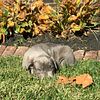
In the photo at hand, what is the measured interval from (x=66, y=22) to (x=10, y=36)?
3.13 ft

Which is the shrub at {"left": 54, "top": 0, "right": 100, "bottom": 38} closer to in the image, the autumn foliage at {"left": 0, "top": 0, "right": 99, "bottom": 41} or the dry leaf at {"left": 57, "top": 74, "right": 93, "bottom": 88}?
the autumn foliage at {"left": 0, "top": 0, "right": 99, "bottom": 41}

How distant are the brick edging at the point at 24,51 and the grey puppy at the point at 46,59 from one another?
1.07ft

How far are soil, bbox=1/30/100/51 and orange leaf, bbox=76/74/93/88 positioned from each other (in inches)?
44.8

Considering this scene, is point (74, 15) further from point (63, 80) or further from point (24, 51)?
point (63, 80)

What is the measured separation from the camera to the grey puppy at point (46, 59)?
5238 millimetres

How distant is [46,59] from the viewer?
17.2 ft

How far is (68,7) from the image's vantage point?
6395 mm

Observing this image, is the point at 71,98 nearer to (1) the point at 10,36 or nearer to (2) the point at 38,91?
(2) the point at 38,91

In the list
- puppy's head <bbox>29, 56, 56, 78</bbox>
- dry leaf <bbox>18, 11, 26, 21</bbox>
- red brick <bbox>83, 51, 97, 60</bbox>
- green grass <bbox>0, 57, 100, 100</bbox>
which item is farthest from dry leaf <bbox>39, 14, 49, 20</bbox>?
puppy's head <bbox>29, 56, 56, 78</bbox>

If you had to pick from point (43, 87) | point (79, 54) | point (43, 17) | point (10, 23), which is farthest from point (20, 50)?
point (43, 87)

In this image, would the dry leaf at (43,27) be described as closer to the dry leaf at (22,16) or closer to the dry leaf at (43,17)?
the dry leaf at (43,17)

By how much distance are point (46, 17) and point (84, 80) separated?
5.55 feet

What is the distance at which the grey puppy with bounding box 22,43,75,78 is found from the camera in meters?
5.24

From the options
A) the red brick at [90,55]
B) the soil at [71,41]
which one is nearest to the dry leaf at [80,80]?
the red brick at [90,55]
